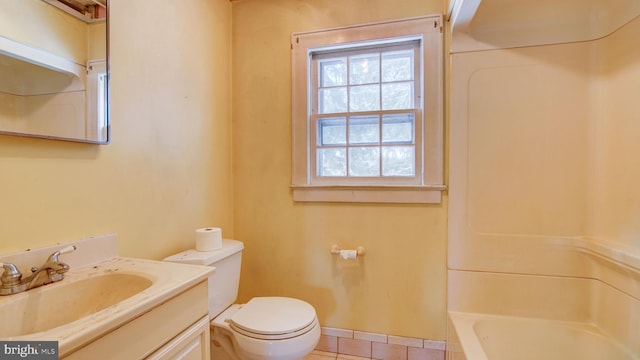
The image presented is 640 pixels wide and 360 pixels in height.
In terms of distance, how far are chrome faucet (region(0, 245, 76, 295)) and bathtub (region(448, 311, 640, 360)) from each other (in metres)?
1.68

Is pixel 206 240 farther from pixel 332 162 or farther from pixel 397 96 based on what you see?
pixel 397 96

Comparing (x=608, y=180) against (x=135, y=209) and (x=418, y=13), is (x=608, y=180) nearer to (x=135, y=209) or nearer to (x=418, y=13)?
(x=418, y=13)

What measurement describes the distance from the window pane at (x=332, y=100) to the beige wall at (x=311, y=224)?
23 centimetres

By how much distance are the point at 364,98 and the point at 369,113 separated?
124 millimetres

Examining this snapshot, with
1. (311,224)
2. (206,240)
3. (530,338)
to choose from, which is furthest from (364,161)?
(530,338)

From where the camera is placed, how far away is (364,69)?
1.89m

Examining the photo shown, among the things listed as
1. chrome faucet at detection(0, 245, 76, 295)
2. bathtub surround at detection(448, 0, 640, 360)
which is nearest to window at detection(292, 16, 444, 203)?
bathtub surround at detection(448, 0, 640, 360)

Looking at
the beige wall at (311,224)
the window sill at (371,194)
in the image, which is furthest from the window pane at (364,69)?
the window sill at (371,194)

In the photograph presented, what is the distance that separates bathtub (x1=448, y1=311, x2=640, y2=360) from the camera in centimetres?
142

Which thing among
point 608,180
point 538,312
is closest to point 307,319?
point 538,312

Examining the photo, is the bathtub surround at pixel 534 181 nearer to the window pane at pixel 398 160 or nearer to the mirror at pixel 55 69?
the window pane at pixel 398 160

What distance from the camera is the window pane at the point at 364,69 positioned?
6.11ft

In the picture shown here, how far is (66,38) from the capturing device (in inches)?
40.9

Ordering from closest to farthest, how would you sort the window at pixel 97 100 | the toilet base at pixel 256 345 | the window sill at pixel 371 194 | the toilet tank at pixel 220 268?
the window at pixel 97 100, the toilet base at pixel 256 345, the toilet tank at pixel 220 268, the window sill at pixel 371 194
